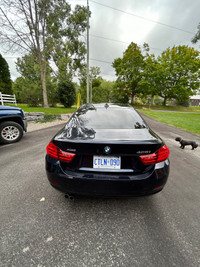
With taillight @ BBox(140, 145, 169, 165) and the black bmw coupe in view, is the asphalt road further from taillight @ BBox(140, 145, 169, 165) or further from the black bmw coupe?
taillight @ BBox(140, 145, 169, 165)

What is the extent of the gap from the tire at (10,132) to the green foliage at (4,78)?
15655 mm

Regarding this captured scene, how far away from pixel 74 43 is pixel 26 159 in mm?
25665

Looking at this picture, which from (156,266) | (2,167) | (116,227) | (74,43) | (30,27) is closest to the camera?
(156,266)

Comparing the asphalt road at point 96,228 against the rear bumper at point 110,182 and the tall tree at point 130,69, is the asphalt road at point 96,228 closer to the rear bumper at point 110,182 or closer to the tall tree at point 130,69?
the rear bumper at point 110,182

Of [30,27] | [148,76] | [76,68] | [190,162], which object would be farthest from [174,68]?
[190,162]

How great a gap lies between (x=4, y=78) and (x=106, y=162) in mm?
20973

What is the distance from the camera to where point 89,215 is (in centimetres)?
157

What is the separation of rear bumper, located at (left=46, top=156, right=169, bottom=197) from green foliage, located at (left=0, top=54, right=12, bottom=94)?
19651 mm

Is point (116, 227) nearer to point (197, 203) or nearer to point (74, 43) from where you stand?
point (197, 203)

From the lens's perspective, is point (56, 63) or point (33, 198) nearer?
point (33, 198)

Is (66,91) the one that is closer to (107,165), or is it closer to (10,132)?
(10,132)

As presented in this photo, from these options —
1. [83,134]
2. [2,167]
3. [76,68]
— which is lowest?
[2,167]

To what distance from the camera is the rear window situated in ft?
6.16

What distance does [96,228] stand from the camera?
4.62 feet
